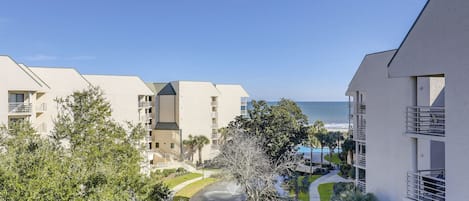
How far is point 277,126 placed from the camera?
3158cm

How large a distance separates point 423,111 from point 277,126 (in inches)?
860

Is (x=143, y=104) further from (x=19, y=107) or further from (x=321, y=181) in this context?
(x=321, y=181)

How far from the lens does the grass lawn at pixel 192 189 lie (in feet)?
90.8

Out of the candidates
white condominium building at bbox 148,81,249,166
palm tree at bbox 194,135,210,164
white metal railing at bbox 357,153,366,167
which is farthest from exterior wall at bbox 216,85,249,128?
white metal railing at bbox 357,153,366,167

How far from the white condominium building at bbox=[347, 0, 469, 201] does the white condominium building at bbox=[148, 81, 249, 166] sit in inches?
1244

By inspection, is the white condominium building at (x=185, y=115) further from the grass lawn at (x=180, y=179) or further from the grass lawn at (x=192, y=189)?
the grass lawn at (x=192, y=189)

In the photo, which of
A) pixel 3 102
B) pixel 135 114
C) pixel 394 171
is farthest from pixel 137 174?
pixel 135 114

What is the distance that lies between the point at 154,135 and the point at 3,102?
21.7 metres

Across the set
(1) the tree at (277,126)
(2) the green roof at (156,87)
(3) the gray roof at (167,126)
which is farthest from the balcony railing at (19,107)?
(2) the green roof at (156,87)

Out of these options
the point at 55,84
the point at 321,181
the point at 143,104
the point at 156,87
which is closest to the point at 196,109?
the point at 156,87

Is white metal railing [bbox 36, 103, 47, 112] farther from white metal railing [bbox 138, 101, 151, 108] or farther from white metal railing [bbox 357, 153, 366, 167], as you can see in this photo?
white metal railing [bbox 357, 153, 366, 167]

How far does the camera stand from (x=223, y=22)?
33.9 meters

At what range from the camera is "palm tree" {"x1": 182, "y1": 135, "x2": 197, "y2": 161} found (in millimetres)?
44062

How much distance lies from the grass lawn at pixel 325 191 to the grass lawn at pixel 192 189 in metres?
10.2
